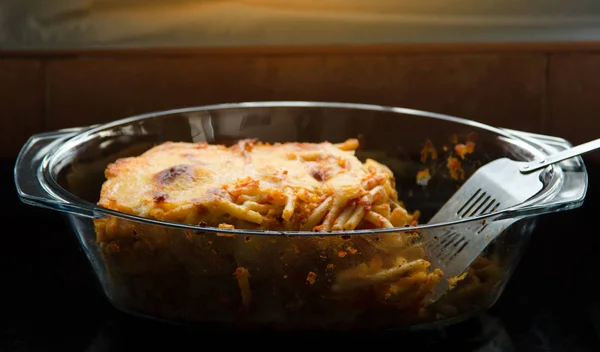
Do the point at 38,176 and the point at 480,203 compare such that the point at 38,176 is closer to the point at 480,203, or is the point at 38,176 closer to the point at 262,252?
the point at 262,252

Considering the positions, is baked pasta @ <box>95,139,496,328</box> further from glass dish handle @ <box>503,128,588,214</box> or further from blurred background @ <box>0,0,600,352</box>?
blurred background @ <box>0,0,600,352</box>

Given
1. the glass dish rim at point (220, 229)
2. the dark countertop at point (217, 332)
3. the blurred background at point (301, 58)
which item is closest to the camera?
the glass dish rim at point (220, 229)

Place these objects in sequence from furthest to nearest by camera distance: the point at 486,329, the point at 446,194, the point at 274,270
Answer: the point at 446,194, the point at 486,329, the point at 274,270

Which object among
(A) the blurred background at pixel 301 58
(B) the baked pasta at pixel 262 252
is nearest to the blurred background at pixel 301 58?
(A) the blurred background at pixel 301 58

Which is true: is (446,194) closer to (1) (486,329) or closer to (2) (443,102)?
(1) (486,329)

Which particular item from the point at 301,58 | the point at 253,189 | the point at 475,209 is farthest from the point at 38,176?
the point at 301,58

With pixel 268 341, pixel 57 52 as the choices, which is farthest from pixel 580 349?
pixel 57 52

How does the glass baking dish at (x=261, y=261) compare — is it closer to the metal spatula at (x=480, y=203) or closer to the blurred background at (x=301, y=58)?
the metal spatula at (x=480, y=203)
